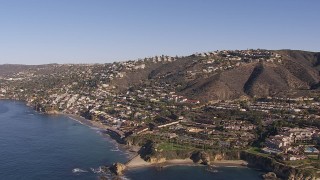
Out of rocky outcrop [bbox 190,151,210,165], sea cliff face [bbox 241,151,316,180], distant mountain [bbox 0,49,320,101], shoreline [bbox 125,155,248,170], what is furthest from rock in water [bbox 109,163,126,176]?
distant mountain [bbox 0,49,320,101]

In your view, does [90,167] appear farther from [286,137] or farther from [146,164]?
[286,137]

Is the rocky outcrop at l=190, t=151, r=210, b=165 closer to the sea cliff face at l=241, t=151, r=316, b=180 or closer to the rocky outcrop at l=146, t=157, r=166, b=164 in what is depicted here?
the rocky outcrop at l=146, t=157, r=166, b=164

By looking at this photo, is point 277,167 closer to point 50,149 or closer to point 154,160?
point 154,160

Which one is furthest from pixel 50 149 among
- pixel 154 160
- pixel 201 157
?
pixel 201 157

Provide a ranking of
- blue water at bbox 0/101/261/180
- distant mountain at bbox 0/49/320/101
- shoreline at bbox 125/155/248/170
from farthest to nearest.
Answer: distant mountain at bbox 0/49/320/101, shoreline at bbox 125/155/248/170, blue water at bbox 0/101/261/180

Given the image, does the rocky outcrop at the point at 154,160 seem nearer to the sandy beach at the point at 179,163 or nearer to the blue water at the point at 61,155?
the sandy beach at the point at 179,163

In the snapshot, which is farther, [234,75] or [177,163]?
[234,75]
